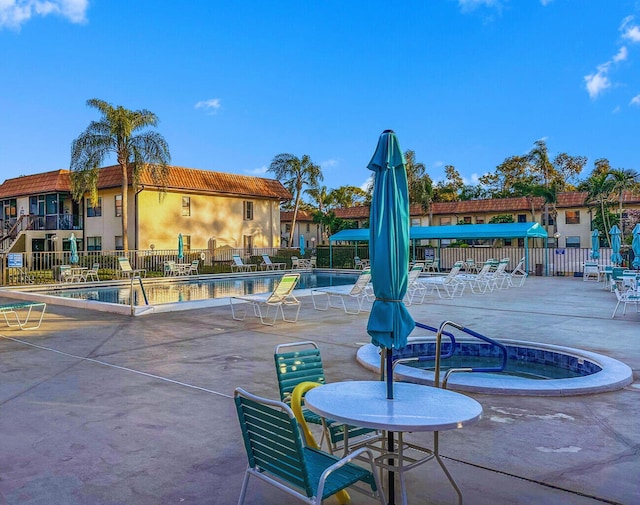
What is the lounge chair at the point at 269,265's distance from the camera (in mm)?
31009

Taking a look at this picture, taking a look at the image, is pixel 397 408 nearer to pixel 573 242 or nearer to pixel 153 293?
pixel 153 293

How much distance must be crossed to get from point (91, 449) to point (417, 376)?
3.53 m

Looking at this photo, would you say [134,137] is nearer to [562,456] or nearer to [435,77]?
[435,77]

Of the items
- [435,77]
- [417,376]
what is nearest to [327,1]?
[435,77]

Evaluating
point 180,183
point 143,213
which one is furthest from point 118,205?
point 180,183

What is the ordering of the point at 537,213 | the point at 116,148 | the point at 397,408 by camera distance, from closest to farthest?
the point at 397,408, the point at 116,148, the point at 537,213

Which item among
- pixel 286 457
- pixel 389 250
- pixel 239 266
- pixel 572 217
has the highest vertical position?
pixel 572 217

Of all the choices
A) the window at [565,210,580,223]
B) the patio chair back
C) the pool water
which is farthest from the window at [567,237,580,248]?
the patio chair back

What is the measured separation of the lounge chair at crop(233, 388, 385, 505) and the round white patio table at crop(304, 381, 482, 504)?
188 mm

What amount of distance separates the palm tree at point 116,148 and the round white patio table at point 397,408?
26069 millimetres

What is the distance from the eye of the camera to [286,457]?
2799mm

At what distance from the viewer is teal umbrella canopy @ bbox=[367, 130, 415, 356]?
137 inches

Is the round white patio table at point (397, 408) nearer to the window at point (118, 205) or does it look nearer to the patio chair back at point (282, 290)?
the patio chair back at point (282, 290)

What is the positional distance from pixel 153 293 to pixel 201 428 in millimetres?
15374
